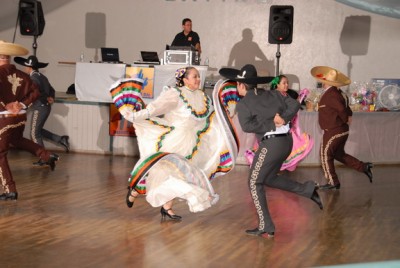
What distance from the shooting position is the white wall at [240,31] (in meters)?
14.6

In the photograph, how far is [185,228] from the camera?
6.93 metres

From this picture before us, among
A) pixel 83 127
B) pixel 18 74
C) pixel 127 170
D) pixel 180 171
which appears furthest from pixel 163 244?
pixel 83 127

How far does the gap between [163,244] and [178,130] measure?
122cm

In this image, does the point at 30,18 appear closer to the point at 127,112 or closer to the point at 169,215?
the point at 127,112

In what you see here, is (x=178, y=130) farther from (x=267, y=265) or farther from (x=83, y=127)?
(x=83, y=127)

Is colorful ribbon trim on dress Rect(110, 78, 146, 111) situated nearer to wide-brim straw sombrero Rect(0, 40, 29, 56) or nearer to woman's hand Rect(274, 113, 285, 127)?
woman's hand Rect(274, 113, 285, 127)

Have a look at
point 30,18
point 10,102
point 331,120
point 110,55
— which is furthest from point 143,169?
point 30,18

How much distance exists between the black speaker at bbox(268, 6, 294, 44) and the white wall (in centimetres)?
213

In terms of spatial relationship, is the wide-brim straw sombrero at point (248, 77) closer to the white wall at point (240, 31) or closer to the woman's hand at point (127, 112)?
the woman's hand at point (127, 112)

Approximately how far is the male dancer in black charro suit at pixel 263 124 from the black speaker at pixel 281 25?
228 inches

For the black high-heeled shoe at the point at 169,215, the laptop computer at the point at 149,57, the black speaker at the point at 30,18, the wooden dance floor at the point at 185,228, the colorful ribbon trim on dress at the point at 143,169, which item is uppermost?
the black speaker at the point at 30,18

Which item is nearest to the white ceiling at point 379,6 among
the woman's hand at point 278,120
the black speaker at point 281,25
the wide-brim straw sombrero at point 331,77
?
the black speaker at point 281,25

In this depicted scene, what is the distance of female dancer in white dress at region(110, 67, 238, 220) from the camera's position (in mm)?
6828

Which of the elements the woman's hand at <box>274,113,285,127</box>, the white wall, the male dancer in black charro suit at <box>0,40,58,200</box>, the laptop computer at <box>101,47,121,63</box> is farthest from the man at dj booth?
the woman's hand at <box>274,113,285,127</box>
